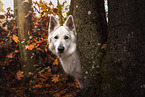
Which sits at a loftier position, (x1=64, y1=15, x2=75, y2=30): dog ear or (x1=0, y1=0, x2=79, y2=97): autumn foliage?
(x1=64, y1=15, x2=75, y2=30): dog ear

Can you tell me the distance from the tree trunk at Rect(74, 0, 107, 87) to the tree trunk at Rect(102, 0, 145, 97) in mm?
379

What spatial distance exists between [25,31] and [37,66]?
1398 millimetres

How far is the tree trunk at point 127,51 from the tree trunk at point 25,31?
9.88 feet

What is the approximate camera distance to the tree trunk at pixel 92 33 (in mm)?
2191

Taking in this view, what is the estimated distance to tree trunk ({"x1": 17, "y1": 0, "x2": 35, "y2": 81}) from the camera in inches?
154

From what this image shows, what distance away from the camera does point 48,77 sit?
172 inches

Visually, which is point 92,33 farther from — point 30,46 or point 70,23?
point 30,46

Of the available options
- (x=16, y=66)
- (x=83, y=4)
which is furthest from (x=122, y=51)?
(x=16, y=66)

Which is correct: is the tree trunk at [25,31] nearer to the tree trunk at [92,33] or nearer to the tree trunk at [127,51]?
the tree trunk at [92,33]

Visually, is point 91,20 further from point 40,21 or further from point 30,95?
point 40,21

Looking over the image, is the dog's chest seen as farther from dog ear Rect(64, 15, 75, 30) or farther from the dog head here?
dog ear Rect(64, 15, 75, 30)

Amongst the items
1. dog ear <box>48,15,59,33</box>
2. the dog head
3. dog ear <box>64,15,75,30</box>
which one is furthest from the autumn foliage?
dog ear <box>64,15,75,30</box>

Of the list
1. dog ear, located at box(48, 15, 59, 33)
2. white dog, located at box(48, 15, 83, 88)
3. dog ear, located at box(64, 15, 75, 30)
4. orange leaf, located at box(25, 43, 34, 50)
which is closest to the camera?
white dog, located at box(48, 15, 83, 88)

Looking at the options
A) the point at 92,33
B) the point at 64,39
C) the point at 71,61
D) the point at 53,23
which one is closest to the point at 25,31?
the point at 53,23
